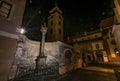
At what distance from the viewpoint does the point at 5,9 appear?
5949 mm

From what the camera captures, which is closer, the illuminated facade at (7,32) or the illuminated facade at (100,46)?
the illuminated facade at (7,32)

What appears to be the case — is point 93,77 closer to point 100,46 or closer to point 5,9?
point 5,9

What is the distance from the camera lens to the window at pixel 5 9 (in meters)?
5.72

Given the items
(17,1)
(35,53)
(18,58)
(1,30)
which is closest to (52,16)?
(35,53)

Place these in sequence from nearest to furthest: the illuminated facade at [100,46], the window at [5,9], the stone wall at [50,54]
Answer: the window at [5,9]
the stone wall at [50,54]
the illuminated facade at [100,46]

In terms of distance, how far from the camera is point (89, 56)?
2652 cm

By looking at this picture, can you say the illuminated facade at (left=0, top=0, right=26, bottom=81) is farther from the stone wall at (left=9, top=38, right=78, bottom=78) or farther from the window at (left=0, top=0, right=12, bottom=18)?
the stone wall at (left=9, top=38, right=78, bottom=78)

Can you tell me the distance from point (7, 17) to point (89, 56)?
84.5ft

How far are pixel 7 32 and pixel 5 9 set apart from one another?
180 cm

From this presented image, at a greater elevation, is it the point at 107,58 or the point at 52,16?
the point at 52,16

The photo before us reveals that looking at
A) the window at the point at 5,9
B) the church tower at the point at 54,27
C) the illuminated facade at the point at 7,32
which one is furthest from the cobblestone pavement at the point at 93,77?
the church tower at the point at 54,27

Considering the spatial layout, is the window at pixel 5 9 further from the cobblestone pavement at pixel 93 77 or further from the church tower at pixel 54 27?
the church tower at pixel 54 27

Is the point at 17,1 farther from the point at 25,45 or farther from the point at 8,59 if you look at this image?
the point at 25,45

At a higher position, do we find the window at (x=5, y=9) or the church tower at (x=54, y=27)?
the church tower at (x=54, y=27)
